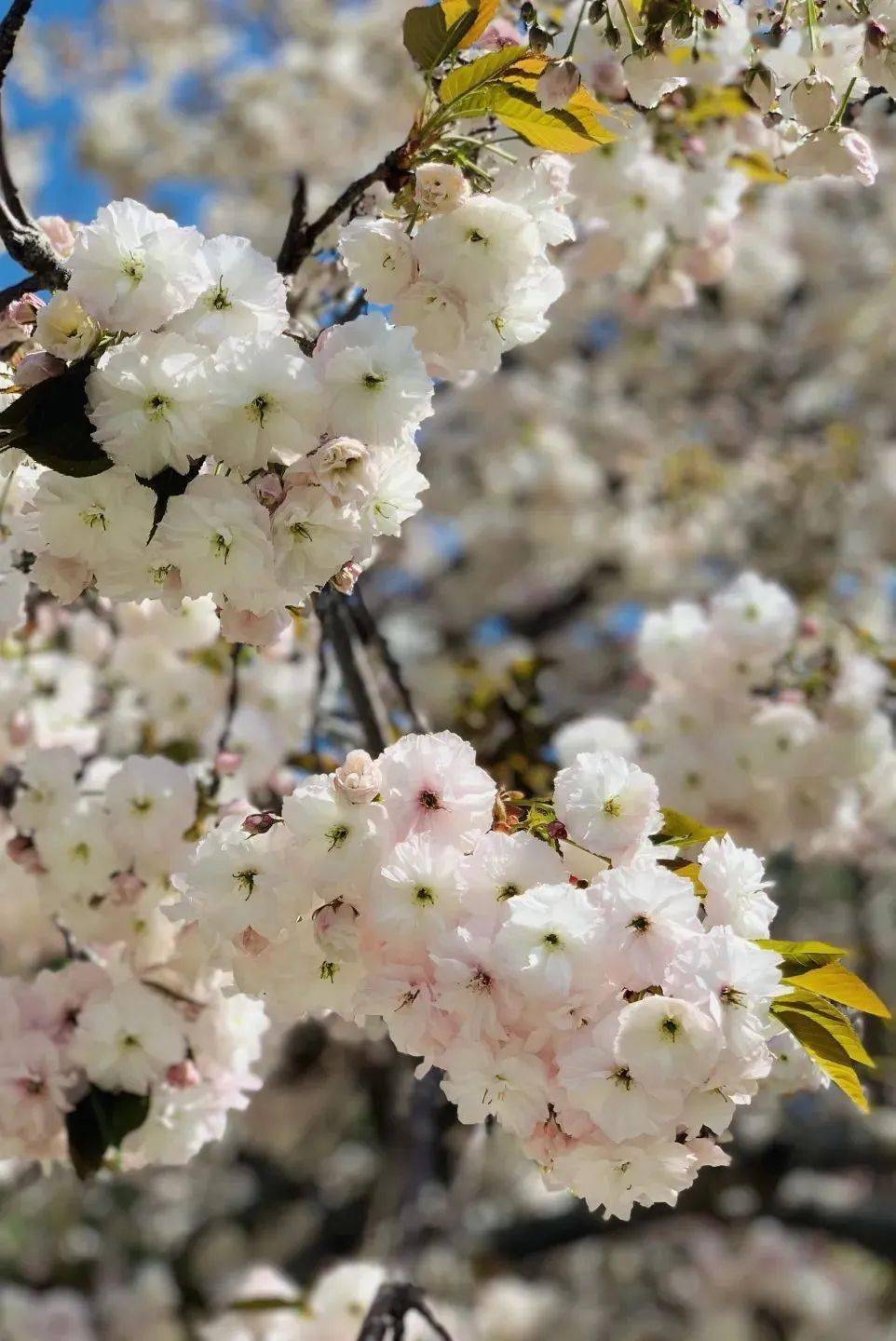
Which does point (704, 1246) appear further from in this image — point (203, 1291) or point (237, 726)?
point (237, 726)

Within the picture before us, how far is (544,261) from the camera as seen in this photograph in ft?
5.24

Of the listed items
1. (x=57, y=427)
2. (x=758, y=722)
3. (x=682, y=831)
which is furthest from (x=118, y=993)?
(x=758, y=722)

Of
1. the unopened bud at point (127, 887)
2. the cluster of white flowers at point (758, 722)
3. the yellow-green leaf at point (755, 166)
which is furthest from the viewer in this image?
the cluster of white flowers at point (758, 722)

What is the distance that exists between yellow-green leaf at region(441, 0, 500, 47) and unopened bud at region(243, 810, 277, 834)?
906 millimetres


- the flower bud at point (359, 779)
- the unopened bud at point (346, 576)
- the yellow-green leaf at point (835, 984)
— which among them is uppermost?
the unopened bud at point (346, 576)

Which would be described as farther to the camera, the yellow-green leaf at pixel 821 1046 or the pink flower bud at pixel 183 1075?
the pink flower bud at pixel 183 1075

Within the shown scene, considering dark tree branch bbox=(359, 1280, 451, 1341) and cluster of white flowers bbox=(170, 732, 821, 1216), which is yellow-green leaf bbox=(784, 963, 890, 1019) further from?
dark tree branch bbox=(359, 1280, 451, 1341)

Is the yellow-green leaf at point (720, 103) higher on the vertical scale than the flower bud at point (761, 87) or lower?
higher

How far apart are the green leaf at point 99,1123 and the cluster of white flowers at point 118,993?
0.5 inches

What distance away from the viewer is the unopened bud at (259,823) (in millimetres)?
1612

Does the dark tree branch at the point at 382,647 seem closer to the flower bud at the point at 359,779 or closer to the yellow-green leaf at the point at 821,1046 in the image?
the flower bud at the point at 359,779

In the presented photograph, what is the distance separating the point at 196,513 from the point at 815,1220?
378cm

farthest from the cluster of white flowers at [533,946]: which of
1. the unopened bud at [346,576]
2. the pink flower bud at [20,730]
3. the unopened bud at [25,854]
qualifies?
the pink flower bud at [20,730]

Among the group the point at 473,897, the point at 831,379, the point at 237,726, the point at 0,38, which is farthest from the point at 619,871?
the point at 831,379
